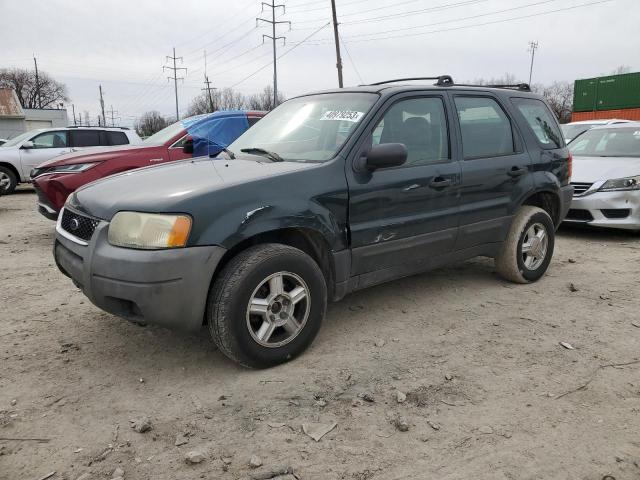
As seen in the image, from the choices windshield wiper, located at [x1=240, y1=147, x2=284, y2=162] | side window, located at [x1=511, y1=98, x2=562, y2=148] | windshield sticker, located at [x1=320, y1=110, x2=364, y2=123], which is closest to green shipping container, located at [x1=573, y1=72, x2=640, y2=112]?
side window, located at [x1=511, y1=98, x2=562, y2=148]

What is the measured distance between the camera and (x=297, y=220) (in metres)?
3.08

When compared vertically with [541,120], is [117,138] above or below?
above

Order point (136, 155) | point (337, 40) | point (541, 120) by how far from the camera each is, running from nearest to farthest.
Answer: point (541, 120), point (136, 155), point (337, 40)

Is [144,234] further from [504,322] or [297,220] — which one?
[504,322]

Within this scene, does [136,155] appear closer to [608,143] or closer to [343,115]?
[343,115]

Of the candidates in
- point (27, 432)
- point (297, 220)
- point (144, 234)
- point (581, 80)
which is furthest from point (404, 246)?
point (581, 80)

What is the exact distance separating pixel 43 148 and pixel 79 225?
35.7 ft

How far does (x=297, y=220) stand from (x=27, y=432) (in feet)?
5.97

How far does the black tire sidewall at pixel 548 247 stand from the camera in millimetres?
4551

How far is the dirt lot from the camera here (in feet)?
7.43

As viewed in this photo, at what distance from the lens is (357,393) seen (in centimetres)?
282

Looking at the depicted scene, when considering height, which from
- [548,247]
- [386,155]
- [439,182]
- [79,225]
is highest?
[386,155]

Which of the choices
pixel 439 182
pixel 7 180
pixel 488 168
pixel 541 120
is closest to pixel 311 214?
pixel 439 182

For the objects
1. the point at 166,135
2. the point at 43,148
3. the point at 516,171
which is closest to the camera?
the point at 516,171
